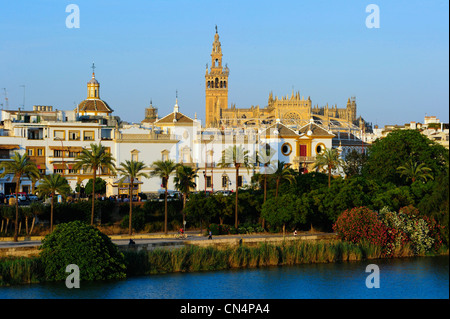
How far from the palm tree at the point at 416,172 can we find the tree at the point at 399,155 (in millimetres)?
1279

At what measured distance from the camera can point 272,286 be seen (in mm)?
37125

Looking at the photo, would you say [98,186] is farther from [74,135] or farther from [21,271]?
[21,271]

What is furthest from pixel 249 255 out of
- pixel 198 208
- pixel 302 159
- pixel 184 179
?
pixel 302 159

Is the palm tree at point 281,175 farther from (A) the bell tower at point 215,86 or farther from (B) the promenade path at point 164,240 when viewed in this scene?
(A) the bell tower at point 215,86

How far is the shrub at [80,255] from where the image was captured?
36.7 meters

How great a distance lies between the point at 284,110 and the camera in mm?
140750

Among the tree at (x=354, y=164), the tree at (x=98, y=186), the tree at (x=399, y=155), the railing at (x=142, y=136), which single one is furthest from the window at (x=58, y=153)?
the tree at (x=399, y=155)

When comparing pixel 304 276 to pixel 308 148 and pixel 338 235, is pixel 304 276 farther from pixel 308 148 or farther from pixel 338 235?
pixel 308 148

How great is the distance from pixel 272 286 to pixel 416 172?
21238mm

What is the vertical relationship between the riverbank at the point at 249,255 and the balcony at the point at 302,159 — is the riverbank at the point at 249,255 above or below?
below

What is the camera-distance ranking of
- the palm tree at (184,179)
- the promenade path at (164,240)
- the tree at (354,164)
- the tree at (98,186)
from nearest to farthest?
1. the promenade path at (164,240)
2. the palm tree at (184,179)
3. the tree at (98,186)
4. the tree at (354,164)

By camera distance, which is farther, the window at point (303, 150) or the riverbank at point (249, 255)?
the window at point (303, 150)
